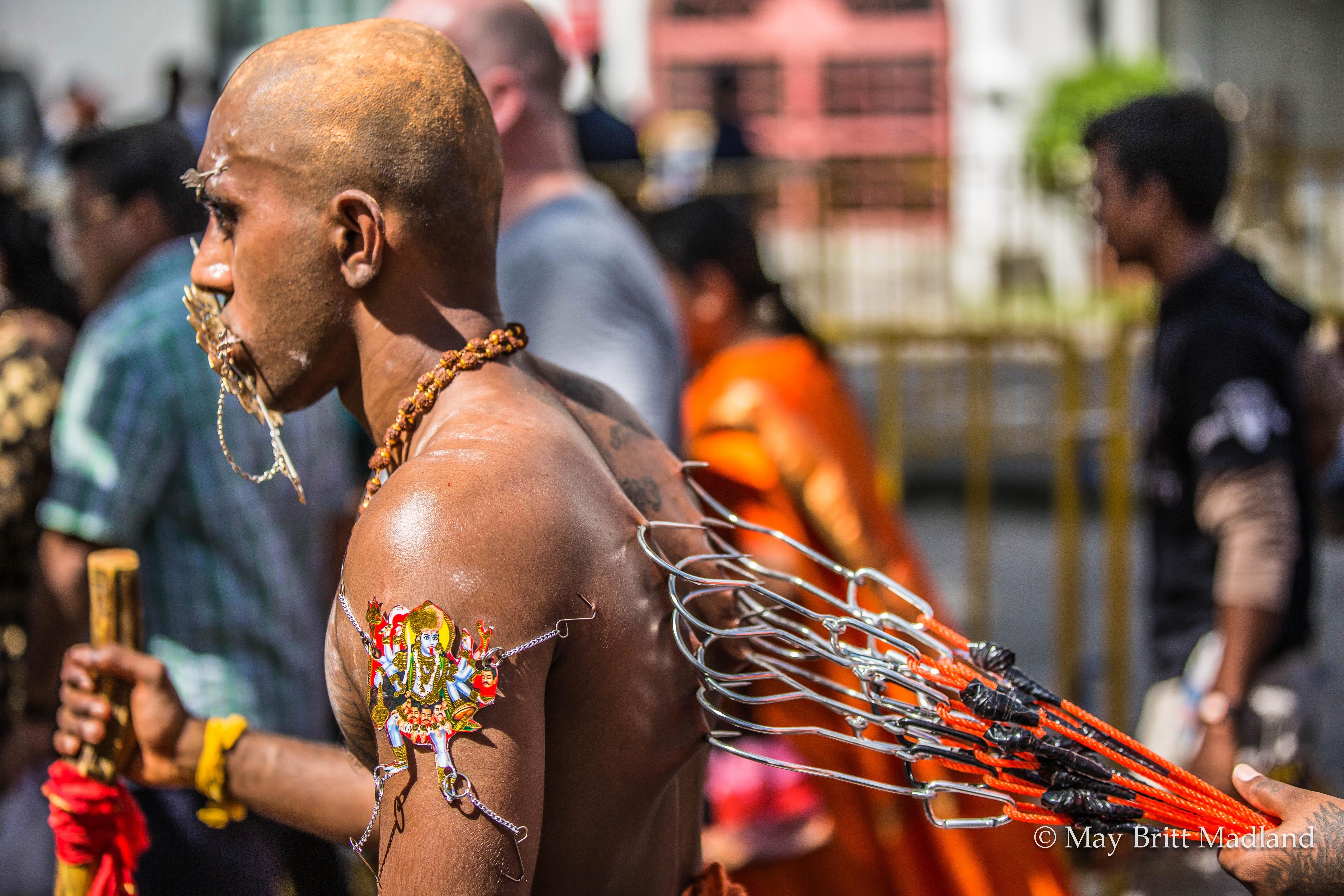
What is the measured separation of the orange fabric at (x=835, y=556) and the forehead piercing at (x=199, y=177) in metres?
2.02

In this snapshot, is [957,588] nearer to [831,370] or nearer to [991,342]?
[991,342]

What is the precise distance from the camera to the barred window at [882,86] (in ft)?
51.0

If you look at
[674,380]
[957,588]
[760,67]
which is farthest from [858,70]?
[674,380]

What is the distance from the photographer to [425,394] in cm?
160

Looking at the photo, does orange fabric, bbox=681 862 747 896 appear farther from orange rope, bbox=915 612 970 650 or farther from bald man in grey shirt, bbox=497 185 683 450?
bald man in grey shirt, bbox=497 185 683 450

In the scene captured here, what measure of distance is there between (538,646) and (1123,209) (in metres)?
2.64

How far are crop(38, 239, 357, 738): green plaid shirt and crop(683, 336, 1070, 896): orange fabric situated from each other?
1139 millimetres

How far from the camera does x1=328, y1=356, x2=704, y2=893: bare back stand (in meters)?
1.36

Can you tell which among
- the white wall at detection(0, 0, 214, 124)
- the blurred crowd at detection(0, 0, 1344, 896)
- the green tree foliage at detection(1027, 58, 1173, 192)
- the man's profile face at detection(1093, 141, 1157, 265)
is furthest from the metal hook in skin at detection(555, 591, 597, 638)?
the white wall at detection(0, 0, 214, 124)

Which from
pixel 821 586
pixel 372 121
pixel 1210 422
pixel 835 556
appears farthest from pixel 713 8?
pixel 372 121

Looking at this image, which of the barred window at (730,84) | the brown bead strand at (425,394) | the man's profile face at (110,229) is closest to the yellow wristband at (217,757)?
the brown bead strand at (425,394)

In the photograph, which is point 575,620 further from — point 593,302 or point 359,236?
point 593,302

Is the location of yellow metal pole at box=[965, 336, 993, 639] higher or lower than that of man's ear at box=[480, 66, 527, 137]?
lower

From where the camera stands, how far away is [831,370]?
405cm
